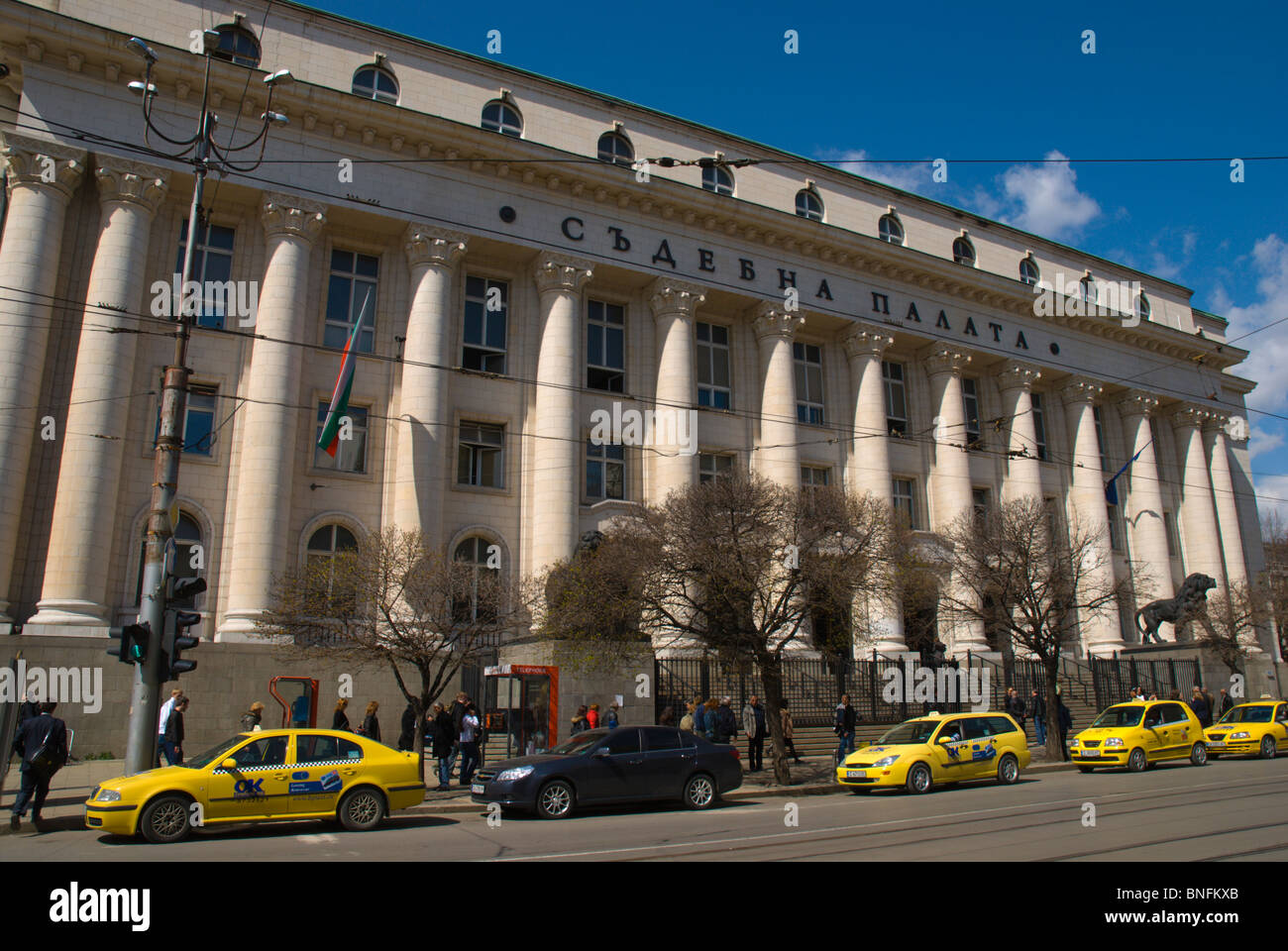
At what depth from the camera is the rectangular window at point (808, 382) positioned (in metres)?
36.9

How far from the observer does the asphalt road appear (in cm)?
1025

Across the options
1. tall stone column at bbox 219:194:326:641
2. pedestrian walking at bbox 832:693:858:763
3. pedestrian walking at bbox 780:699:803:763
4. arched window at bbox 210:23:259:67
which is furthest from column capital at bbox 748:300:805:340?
arched window at bbox 210:23:259:67

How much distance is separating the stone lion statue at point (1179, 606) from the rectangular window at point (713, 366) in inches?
750

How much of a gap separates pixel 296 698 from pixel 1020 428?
31.9 metres

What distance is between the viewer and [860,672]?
93.4ft

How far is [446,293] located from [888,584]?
54.3 ft

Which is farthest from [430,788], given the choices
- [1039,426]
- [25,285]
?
[1039,426]

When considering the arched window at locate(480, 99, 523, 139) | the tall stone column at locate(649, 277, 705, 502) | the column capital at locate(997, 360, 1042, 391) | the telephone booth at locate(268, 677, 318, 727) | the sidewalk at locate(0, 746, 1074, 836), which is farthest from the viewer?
the column capital at locate(997, 360, 1042, 391)

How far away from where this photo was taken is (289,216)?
90.0 feet

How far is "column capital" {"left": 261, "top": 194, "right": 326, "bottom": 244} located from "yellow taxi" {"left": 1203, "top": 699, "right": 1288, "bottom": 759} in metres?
28.1

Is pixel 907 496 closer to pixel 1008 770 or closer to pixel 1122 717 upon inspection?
pixel 1122 717

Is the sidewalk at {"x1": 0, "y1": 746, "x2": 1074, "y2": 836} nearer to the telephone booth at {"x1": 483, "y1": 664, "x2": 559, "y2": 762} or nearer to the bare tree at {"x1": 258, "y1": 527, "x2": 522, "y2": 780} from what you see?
the bare tree at {"x1": 258, "y1": 527, "x2": 522, "y2": 780}
